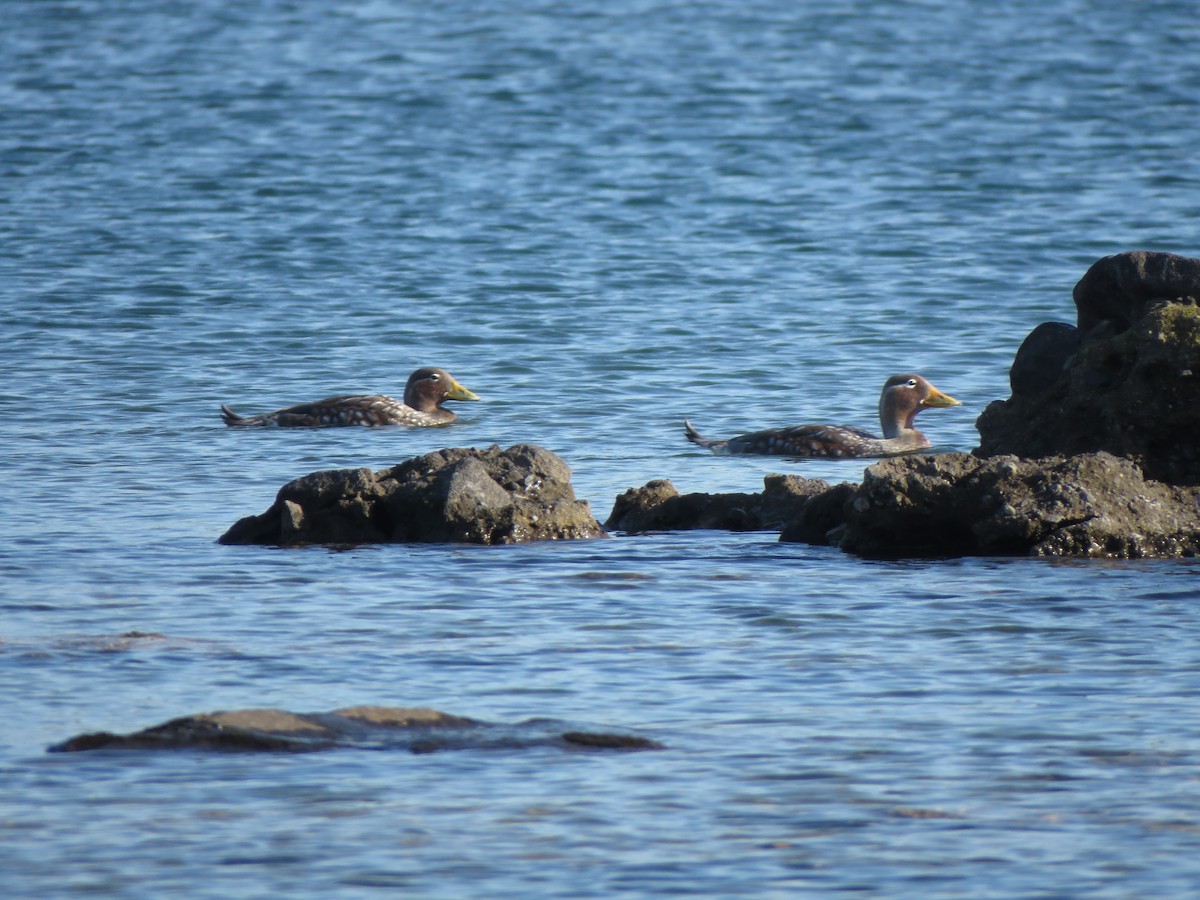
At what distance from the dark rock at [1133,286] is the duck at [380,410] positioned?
582 centimetres

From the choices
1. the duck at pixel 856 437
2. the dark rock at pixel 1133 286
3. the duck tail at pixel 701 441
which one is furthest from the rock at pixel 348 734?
the duck tail at pixel 701 441

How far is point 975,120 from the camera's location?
34.2 metres

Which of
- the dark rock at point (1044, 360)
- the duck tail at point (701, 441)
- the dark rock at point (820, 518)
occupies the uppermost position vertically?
the dark rock at point (1044, 360)

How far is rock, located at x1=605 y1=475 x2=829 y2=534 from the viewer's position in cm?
1138

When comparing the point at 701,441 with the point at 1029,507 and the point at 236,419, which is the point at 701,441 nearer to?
the point at 236,419

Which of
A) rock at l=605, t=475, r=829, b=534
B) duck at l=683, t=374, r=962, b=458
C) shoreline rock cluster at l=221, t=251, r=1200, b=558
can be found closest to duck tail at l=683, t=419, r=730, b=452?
duck at l=683, t=374, r=962, b=458

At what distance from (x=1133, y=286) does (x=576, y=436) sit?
189 inches

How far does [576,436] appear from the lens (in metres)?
14.9

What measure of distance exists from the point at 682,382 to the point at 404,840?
37.8 feet

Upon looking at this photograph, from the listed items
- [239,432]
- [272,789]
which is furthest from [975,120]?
[272,789]

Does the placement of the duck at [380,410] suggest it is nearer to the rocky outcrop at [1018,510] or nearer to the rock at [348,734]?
the rocky outcrop at [1018,510]

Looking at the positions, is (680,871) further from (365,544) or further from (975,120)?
(975,120)

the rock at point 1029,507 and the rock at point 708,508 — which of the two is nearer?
the rock at point 1029,507

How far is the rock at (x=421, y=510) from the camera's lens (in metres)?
10.8
